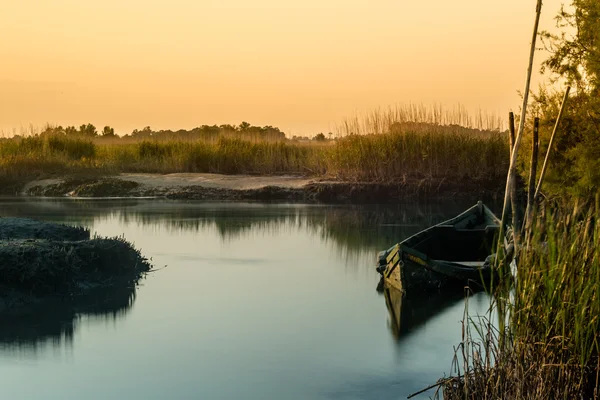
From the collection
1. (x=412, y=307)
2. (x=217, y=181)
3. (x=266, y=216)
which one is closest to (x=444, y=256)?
(x=412, y=307)

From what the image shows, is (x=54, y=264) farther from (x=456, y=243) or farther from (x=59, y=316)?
(x=456, y=243)

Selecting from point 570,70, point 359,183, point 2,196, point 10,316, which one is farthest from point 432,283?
point 2,196

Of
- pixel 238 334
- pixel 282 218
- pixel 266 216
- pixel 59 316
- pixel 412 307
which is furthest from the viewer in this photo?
pixel 266 216

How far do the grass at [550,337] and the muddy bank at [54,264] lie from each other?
20.5 ft

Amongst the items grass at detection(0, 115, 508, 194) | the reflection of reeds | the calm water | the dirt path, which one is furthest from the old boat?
the dirt path

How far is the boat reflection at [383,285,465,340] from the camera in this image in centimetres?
1055

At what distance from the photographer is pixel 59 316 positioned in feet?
35.3

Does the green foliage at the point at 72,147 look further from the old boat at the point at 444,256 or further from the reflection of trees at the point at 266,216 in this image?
the old boat at the point at 444,256

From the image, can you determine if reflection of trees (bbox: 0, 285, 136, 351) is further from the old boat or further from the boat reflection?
the old boat

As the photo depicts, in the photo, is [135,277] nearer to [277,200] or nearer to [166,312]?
[166,312]

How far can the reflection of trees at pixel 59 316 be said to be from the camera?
9.70 meters

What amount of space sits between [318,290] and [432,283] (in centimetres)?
180

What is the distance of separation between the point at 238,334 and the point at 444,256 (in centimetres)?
494

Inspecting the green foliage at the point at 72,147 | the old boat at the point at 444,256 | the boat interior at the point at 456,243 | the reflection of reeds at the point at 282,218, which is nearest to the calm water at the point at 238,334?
the old boat at the point at 444,256
